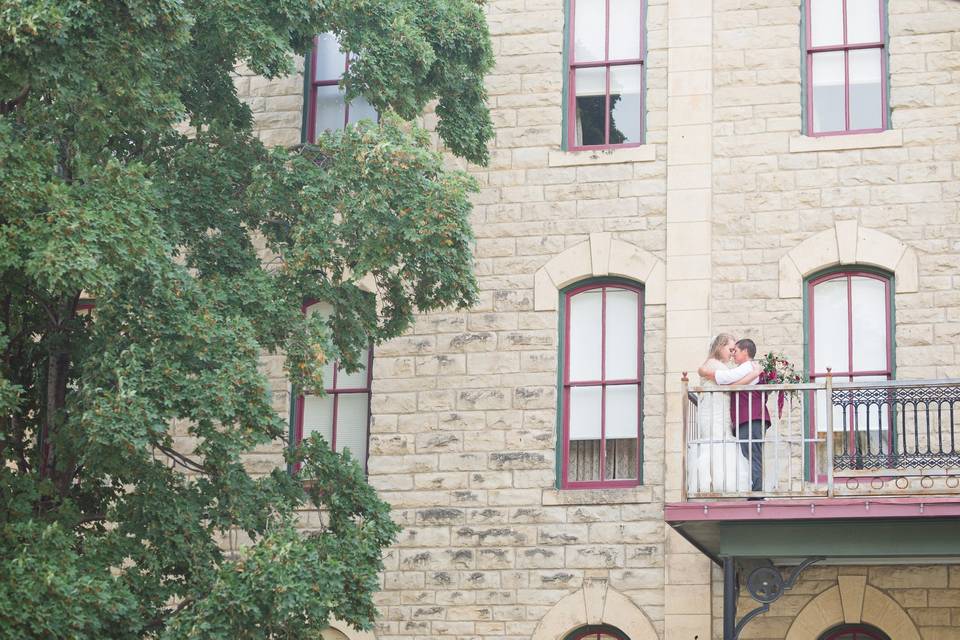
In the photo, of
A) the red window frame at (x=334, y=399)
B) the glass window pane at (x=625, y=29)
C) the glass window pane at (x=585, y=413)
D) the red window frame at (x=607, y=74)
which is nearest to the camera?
the glass window pane at (x=585, y=413)

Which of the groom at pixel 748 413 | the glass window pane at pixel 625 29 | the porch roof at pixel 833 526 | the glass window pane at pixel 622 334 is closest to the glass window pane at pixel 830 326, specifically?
the glass window pane at pixel 622 334

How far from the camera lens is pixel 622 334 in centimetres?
1766

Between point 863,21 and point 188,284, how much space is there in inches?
325

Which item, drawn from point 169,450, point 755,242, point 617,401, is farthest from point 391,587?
point 755,242

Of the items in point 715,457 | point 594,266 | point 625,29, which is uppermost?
point 625,29

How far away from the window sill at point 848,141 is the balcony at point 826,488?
3.30m

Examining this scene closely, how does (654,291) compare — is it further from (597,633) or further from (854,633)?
(854,633)

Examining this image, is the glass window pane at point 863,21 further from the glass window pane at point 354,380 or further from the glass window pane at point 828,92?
the glass window pane at point 354,380

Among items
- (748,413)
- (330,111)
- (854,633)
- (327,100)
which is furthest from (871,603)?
(327,100)

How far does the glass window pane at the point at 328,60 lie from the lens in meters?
19.5

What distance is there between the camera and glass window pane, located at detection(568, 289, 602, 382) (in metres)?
17.6

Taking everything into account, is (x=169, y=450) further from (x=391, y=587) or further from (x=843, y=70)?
(x=843, y=70)

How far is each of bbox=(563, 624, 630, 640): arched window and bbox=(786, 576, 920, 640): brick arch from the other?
1726 mm

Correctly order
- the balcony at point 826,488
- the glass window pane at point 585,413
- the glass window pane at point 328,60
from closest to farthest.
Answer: the balcony at point 826,488, the glass window pane at point 585,413, the glass window pane at point 328,60
